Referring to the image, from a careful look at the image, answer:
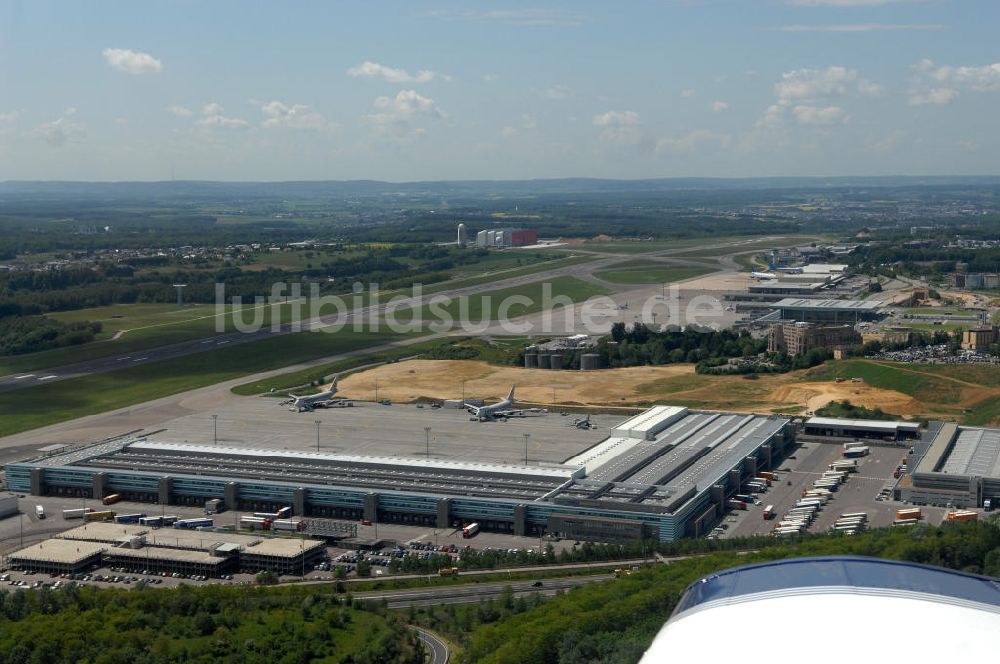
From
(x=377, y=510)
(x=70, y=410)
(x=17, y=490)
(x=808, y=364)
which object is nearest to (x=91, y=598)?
(x=377, y=510)

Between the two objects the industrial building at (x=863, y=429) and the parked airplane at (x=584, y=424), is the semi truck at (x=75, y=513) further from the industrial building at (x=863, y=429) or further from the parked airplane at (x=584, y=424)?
the industrial building at (x=863, y=429)

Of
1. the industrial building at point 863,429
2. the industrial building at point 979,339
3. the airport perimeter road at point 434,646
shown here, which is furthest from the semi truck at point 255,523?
the industrial building at point 979,339

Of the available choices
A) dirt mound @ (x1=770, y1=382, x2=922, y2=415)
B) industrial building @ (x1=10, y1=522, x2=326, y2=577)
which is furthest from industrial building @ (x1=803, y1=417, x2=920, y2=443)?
industrial building @ (x1=10, y1=522, x2=326, y2=577)

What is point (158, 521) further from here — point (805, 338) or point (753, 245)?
point (753, 245)

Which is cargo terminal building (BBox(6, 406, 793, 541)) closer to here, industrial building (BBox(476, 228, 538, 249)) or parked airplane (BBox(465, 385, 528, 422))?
parked airplane (BBox(465, 385, 528, 422))

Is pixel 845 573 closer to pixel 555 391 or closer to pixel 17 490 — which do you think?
pixel 17 490
